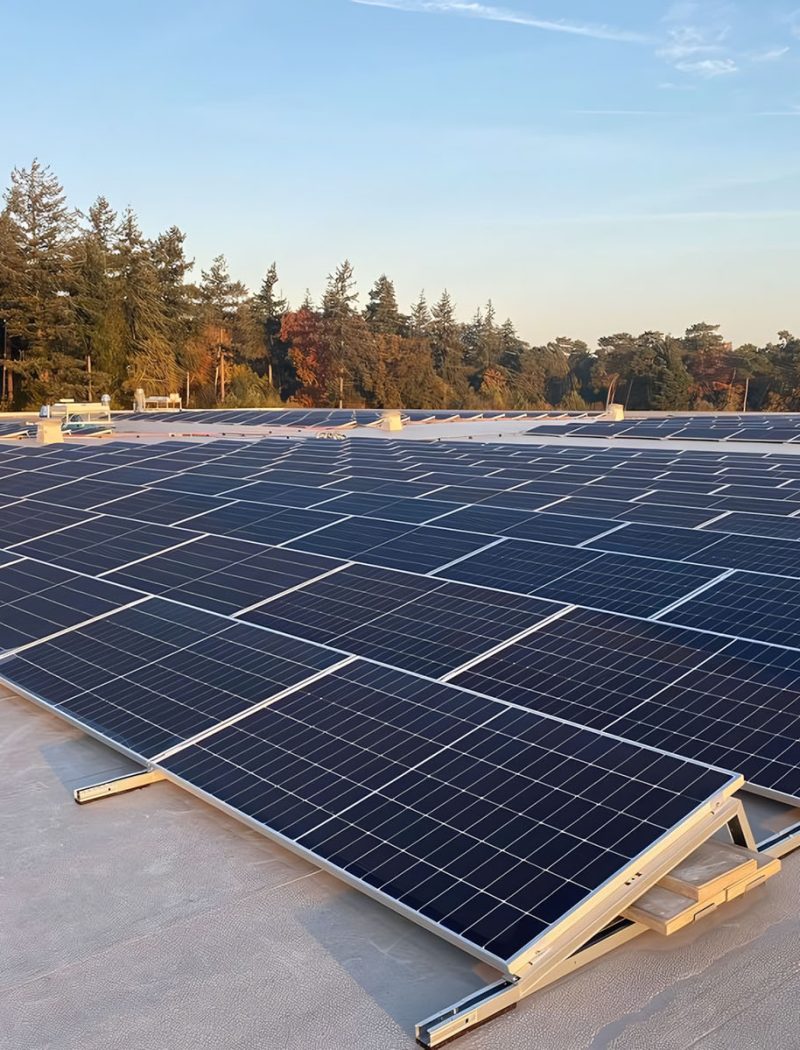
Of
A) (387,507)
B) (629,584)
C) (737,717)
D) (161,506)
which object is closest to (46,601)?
(161,506)

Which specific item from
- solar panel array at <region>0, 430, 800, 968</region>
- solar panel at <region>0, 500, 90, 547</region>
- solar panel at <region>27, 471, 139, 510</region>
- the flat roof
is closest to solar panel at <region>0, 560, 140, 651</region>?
solar panel array at <region>0, 430, 800, 968</region>

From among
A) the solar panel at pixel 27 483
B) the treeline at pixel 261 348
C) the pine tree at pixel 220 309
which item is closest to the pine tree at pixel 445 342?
the treeline at pixel 261 348

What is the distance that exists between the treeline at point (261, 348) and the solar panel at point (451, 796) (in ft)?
233

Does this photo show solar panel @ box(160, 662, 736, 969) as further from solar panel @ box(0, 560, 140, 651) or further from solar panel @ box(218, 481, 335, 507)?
solar panel @ box(218, 481, 335, 507)

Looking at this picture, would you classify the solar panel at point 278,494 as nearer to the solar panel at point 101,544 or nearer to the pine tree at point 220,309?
the solar panel at point 101,544

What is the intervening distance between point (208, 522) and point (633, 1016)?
1394 centimetres

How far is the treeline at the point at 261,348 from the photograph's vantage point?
3056 inches

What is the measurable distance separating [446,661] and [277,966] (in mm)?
4718

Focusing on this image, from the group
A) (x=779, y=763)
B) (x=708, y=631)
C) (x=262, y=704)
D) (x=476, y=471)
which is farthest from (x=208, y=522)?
(x=779, y=763)

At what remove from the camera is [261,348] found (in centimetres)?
9744

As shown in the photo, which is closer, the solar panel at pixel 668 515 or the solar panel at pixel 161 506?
the solar panel at pixel 668 515

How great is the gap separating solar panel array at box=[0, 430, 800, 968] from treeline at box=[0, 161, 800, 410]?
61762 millimetres

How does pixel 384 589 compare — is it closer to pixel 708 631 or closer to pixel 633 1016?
pixel 708 631

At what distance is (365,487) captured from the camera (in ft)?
69.5
